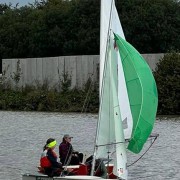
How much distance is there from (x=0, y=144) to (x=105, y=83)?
56.8 ft

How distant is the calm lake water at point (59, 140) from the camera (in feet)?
79.4

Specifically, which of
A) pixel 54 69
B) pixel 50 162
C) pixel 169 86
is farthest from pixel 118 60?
pixel 54 69

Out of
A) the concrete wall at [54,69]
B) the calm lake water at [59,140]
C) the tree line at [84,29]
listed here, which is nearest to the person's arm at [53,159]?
the calm lake water at [59,140]

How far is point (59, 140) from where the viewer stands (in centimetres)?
3409

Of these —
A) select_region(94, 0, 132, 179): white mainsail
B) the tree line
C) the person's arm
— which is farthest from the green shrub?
the person's arm

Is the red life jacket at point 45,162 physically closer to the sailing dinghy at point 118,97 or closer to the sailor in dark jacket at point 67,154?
the sailing dinghy at point 118,97

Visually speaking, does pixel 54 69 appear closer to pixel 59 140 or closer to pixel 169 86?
pixel 169 86

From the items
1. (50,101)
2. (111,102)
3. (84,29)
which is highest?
(84,29)

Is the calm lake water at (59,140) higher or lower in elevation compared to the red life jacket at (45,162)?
lower

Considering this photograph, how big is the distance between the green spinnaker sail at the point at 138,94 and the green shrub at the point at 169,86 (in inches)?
1451

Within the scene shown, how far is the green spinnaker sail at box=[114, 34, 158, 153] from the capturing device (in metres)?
16.2

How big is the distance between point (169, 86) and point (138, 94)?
125 feet

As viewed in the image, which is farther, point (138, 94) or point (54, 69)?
point (54, 69)

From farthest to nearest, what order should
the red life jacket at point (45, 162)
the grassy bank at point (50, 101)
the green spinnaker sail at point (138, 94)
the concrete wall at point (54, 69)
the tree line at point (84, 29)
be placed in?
the tree line at point (84, 29) → the concrete wall at point (54, 69) → the grassy bank at point (50, 101) → the red life jacket at point (45, 162) → the green spinnaker sail at point (138, 94)
